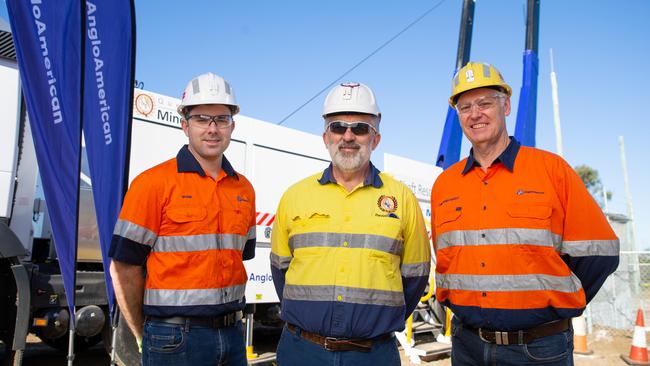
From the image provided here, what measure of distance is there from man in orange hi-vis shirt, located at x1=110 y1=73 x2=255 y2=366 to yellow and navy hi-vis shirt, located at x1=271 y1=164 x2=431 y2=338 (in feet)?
1.10

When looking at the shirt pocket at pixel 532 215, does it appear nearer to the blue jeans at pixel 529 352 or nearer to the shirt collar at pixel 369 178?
the blue jeans at pixel 529 352

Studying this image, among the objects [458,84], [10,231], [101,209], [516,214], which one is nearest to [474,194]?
[516,214]

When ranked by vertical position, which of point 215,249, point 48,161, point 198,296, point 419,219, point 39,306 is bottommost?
point 39,306

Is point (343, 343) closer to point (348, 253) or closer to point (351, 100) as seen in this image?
point (348, 253)

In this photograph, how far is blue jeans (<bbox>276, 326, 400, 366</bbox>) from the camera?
2416mm

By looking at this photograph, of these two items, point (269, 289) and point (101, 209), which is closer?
point (101, 209)

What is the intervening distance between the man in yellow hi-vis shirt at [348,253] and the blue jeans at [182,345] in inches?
13.6

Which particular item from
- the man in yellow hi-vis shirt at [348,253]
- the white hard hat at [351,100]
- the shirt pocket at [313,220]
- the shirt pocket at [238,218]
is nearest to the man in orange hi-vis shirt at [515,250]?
the man in yellow hi-vis shirt at [348,253]

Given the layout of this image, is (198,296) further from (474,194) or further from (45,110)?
(45,110)

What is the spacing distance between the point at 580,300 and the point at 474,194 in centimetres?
72

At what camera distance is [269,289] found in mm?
A: 6586

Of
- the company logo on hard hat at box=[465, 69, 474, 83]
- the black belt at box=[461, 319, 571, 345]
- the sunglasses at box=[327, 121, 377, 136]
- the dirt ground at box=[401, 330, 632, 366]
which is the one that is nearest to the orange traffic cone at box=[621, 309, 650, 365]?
the dirt ground at box=[401, 330, 632, 366]

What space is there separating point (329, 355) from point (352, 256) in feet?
1.59

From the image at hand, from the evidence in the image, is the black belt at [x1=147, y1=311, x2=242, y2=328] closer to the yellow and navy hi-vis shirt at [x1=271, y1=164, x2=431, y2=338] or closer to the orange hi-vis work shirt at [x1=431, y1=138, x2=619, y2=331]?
the yellow and navy hi-vis shirt at [x1=271, y1=164, x2=431, y2=338]
